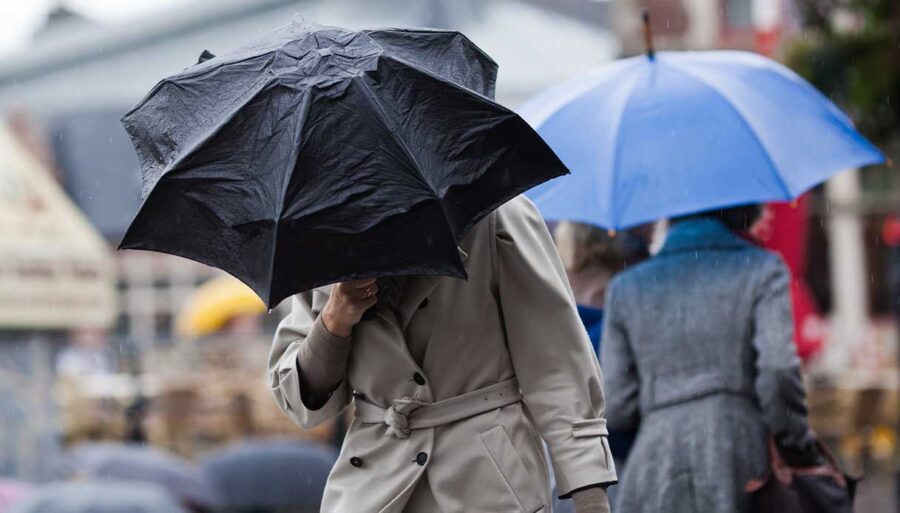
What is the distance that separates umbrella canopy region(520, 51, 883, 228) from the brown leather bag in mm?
776

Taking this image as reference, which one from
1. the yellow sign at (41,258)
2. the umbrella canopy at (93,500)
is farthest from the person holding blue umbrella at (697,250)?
the yellow sign at (41,258)

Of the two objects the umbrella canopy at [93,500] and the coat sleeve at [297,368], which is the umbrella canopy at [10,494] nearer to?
the umbrella canopy at [93,500]

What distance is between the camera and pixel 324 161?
282 centimetres

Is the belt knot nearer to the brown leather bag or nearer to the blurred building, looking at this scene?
the brown leather bag

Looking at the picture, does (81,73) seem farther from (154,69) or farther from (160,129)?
(160,129)

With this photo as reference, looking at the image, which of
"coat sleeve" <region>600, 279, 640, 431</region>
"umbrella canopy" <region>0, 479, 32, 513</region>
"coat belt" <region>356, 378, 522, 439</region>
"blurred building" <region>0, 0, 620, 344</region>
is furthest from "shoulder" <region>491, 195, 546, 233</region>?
"blurred building" <region>0, 0, 620, 344</region>

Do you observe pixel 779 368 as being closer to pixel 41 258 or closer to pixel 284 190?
pixel 284 190

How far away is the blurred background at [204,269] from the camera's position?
9.40 metres

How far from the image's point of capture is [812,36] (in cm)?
1405

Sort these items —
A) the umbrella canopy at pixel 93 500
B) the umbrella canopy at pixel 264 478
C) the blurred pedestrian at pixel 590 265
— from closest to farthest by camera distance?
the blurred pedestrian at pixel 590 265 → the umbrella canopy at pixel 93 500 → the umbrella canopy at pixel 264 478

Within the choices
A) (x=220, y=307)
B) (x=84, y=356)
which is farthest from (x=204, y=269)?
(x=84, y=356)

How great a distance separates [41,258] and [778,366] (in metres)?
6.00

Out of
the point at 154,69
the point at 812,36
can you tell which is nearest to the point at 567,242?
the point at 812,36

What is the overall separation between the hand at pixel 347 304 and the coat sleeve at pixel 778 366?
1.65 metres
